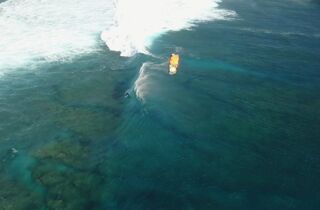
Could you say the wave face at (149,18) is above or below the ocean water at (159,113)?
above

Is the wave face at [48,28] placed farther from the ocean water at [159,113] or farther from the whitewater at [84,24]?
the ocean water at [159,113]

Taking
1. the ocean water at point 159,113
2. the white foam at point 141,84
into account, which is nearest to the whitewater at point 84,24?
the ocean water at point 159,113

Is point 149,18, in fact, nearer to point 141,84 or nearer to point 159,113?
point 141,84

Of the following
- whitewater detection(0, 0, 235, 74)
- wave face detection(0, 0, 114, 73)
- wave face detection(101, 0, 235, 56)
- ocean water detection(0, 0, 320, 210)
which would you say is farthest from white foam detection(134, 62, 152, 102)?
wave face detection(0, 0, 114, 73)

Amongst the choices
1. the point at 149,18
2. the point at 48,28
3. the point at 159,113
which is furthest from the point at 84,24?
the point at 159,113

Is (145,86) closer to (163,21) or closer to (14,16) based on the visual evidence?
(163,21)

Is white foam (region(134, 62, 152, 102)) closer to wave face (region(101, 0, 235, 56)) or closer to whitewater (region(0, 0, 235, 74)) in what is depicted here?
wave face (region(101, 0, 235, 56))

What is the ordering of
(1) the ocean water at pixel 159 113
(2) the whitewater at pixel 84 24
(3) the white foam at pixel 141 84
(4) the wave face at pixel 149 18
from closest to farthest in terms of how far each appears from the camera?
(1) the ocean water at pixel 159 113
(3) the white foam at pixel 141 84
(2) the whitewater at pixel 84 24
(4) the wave face at pixel 149 18

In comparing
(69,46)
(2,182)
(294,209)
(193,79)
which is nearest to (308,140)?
(294,209)
